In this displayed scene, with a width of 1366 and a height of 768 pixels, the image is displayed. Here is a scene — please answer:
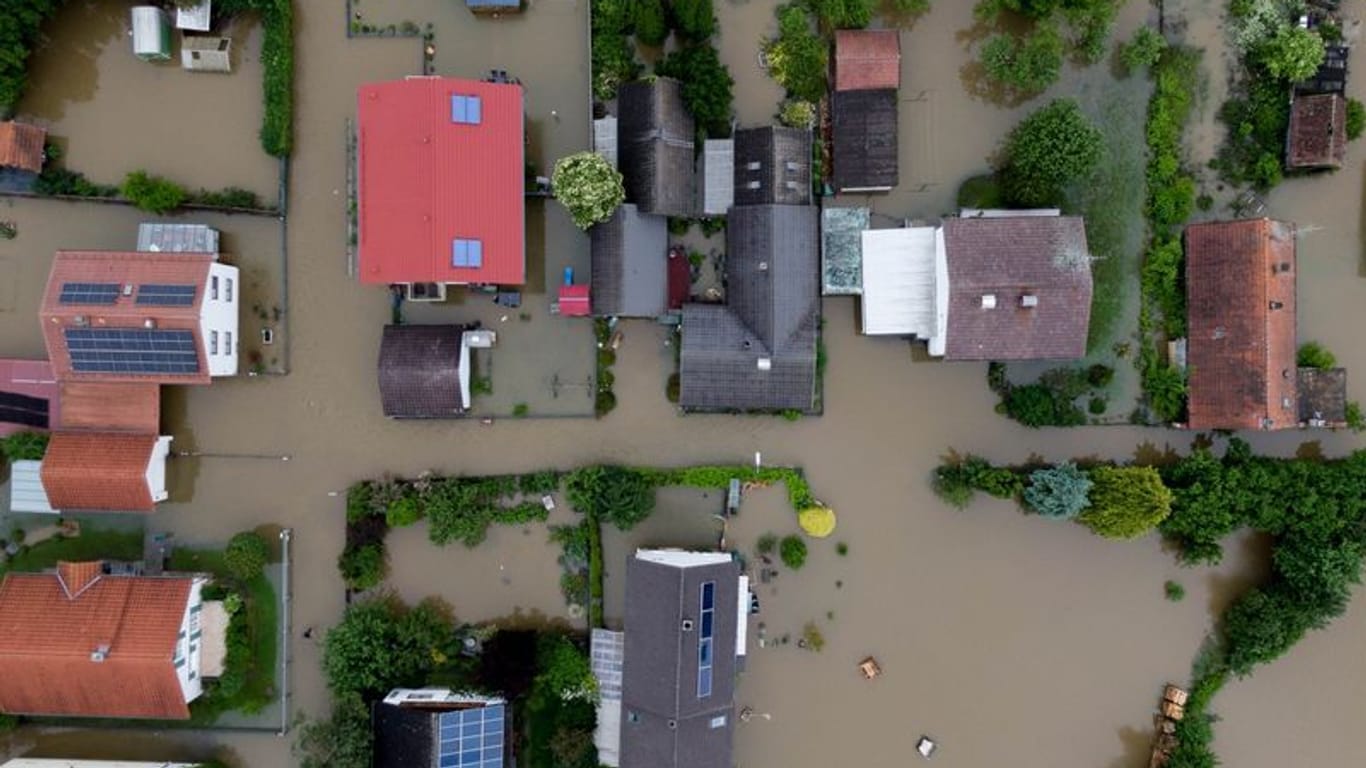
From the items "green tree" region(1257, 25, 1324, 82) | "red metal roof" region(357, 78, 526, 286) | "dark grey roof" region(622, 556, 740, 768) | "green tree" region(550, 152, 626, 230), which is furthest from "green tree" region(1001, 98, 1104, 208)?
"red metal roof" region(357, 78, 526, 286)

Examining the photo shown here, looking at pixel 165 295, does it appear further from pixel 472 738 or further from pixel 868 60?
pixel 868 60

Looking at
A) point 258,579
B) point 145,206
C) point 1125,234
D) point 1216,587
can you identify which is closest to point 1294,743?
point 1216,587

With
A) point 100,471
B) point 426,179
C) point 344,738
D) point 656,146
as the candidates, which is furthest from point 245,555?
point 656,146

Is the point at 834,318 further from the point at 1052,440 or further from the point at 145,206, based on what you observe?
the point at 145,206

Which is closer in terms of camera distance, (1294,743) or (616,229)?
(616,229)

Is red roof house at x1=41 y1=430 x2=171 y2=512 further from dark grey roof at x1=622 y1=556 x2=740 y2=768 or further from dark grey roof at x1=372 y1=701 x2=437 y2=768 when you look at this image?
dark grey roof at x1=622 y1=556 x2=740 y2=768

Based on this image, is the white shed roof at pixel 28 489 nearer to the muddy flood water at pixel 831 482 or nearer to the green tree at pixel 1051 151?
the muddy flood water at pixel 831 482

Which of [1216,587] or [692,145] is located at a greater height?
[692,145]
